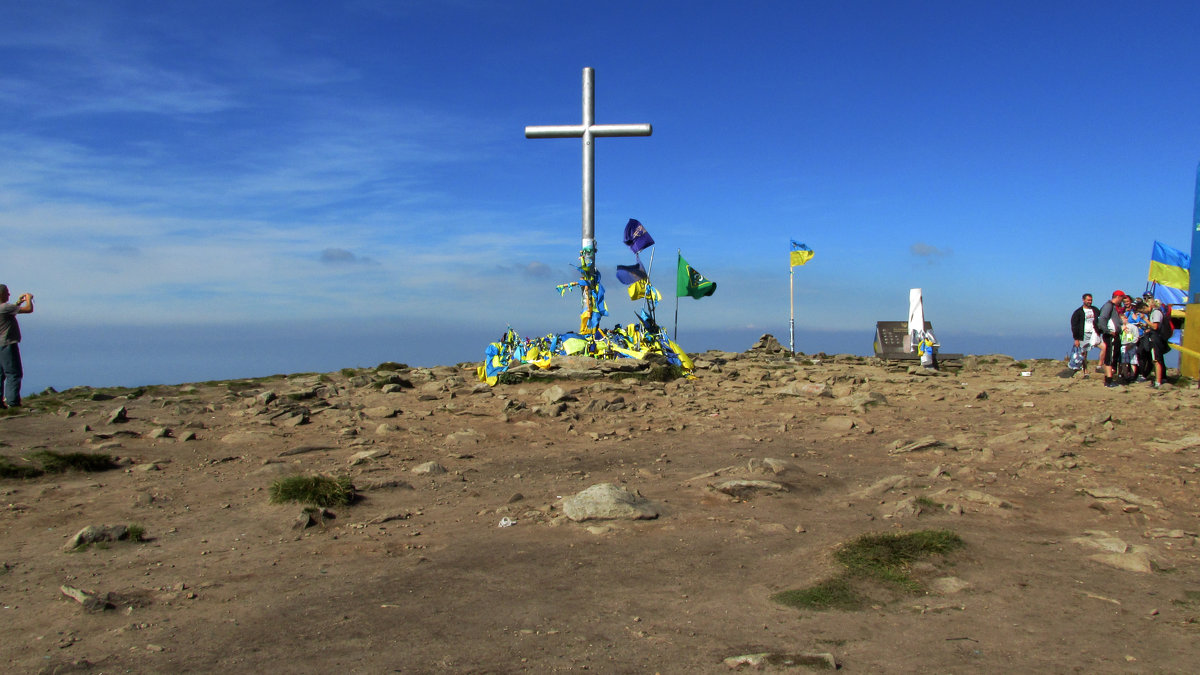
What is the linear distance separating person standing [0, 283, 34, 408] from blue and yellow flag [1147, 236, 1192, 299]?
29397mm

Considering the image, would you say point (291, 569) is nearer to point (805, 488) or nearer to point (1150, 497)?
point (805, 488)

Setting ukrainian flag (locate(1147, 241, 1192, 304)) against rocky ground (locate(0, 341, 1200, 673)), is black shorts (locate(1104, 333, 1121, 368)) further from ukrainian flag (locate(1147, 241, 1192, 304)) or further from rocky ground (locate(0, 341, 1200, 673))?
ukrainian flag (locate(1147, 241, 1192, 304))

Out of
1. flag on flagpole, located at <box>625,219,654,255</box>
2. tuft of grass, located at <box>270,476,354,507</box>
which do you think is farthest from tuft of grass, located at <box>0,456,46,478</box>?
flag on flagpole, located at <box>625,219,654,255</box>

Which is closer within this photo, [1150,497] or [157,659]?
[157,659]

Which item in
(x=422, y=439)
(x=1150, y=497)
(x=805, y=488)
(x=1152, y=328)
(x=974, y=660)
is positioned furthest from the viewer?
(x=1152, y=328)

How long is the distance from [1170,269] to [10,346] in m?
29.9

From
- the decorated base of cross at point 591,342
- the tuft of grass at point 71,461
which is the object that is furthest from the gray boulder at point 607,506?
the decorated base of cross at point 591,342

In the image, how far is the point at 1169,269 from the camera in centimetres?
2497

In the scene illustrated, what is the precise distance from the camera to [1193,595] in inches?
229

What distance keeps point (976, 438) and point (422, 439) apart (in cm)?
797

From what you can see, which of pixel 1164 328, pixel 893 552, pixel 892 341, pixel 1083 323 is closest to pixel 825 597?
pixel 893 552

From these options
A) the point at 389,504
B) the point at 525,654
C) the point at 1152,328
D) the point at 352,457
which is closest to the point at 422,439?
the point at 352,457

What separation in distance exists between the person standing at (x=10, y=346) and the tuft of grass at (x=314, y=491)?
8921 millimetres

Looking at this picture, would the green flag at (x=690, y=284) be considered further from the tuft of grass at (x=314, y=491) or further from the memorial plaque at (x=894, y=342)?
the tuft of grass at (x=314, y=491)
